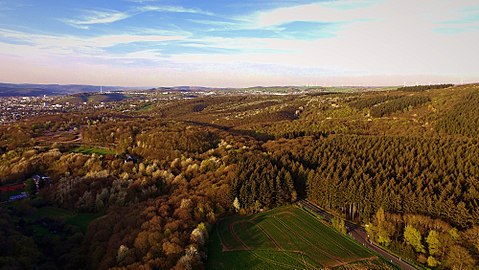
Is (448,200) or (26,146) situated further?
(26,146)

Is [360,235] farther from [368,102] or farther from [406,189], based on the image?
[368,102]

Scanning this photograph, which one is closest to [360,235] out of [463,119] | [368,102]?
[463,119]

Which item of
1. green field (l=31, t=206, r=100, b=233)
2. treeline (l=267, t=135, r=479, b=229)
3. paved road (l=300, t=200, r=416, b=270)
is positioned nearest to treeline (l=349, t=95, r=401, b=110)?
treeline (l=267, t=135, r=479, b=229)

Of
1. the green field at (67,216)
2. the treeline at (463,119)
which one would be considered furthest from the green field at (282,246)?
the treeline at (463,119)

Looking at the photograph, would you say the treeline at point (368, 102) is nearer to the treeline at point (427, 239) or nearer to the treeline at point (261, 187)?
the treeline at point (261, 187)

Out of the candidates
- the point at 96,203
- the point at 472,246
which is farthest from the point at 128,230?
the point at 472,246

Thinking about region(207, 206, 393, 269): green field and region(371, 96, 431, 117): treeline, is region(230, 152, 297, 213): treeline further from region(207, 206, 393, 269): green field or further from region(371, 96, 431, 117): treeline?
region(371, 96, 431, 117): treeline

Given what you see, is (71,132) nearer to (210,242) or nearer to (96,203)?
(96,203)
